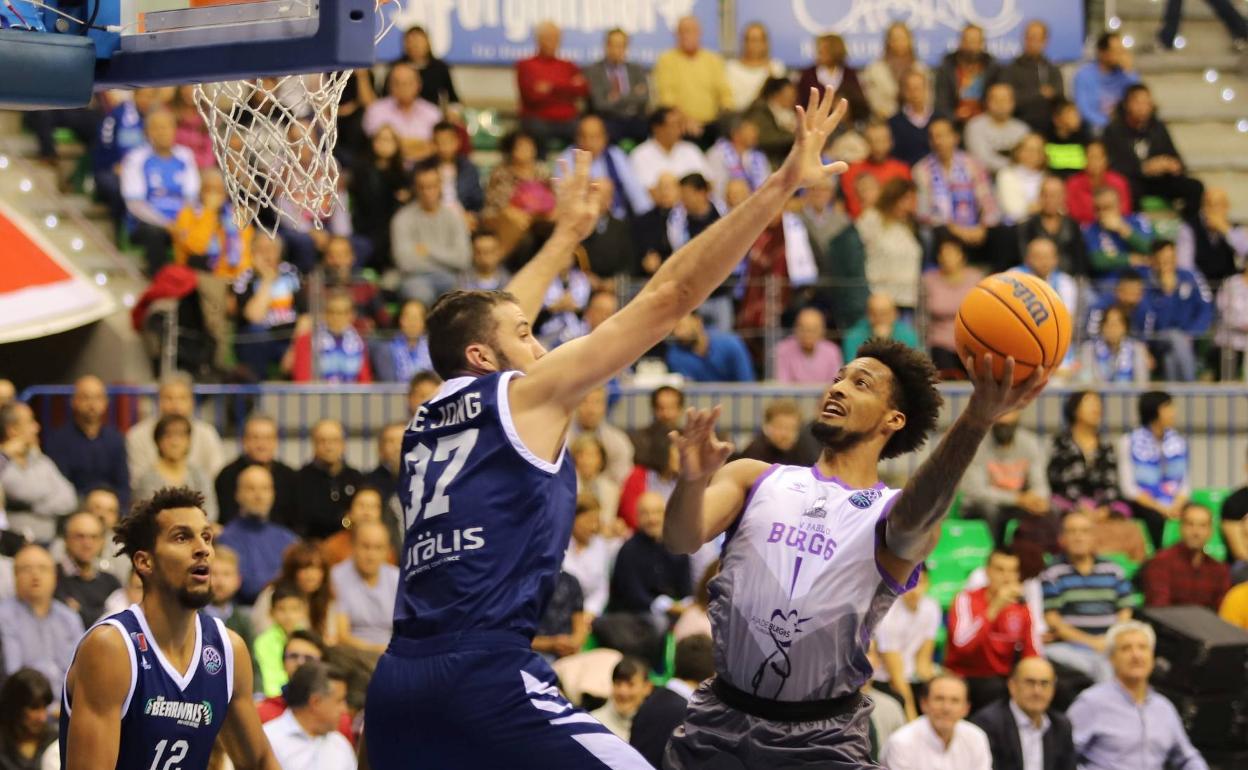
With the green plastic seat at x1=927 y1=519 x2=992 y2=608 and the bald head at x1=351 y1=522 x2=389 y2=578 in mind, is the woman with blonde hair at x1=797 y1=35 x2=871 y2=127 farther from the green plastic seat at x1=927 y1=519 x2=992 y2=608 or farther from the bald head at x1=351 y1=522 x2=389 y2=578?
the bald head at x1=351 y1=522 x2=389 y2=578

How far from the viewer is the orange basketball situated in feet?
18.2

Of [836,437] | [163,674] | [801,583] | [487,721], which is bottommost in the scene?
[163,674]

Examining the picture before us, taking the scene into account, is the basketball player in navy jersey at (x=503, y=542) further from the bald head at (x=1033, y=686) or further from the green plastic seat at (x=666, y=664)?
the green plastic seat at (x=666, y=664)

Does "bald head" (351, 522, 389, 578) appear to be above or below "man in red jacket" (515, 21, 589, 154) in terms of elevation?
below

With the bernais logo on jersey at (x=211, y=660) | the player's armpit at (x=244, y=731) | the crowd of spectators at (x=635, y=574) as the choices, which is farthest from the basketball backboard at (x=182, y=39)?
the crowd of spectators at (x=635, y=574)

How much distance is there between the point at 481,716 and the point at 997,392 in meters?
1.54

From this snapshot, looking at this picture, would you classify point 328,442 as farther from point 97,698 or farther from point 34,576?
point 97,698

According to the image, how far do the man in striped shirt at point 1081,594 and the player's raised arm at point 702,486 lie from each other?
5.24 metres

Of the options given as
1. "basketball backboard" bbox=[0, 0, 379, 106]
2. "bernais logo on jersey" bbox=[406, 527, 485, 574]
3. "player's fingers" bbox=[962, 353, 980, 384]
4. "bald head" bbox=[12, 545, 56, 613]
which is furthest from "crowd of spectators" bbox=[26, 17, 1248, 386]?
"bernais logo on jersey" bbox=[406, 527, 485, 574]

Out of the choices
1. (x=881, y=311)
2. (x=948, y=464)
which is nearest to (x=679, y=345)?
(x=881, y=311)

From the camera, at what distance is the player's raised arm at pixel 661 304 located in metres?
5.15

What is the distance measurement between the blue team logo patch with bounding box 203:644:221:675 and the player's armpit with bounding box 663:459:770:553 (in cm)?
147

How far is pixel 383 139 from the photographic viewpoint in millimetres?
14242

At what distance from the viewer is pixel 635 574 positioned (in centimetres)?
1102
